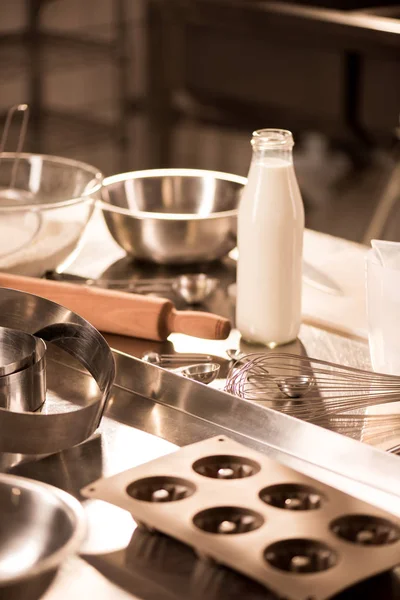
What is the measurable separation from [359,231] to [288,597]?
2.34 metres

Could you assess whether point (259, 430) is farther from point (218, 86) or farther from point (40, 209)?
point (218, 86)

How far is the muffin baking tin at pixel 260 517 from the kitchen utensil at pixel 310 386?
0.14 meters

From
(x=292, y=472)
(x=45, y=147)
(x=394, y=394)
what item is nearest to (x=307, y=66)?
(x=45, y=147)

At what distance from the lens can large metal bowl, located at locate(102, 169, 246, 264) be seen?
47.1 inches

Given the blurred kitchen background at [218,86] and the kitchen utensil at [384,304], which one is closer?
the kitchen utensil at [384,304]

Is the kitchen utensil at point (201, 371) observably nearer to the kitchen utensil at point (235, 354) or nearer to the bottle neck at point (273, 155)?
the kitchen utensil at point (235, 354)

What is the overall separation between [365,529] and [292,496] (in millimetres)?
63

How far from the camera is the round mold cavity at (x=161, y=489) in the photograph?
70cm

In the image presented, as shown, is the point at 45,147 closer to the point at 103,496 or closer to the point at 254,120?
the point at 254,120

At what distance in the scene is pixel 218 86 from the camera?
3082 mm

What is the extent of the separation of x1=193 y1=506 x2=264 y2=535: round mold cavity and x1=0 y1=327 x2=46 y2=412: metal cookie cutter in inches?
9.8

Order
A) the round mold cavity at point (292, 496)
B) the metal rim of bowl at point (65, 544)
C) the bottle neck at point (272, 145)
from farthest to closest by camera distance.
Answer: the bottle neck at point (272, 145) < the round mold cavity at point (292, 496) < the metal rim of bowl at point (65, 544)

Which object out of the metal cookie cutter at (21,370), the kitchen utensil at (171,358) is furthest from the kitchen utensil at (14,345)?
the kitchen utensil at (171,358)

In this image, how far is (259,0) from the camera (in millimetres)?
2598
